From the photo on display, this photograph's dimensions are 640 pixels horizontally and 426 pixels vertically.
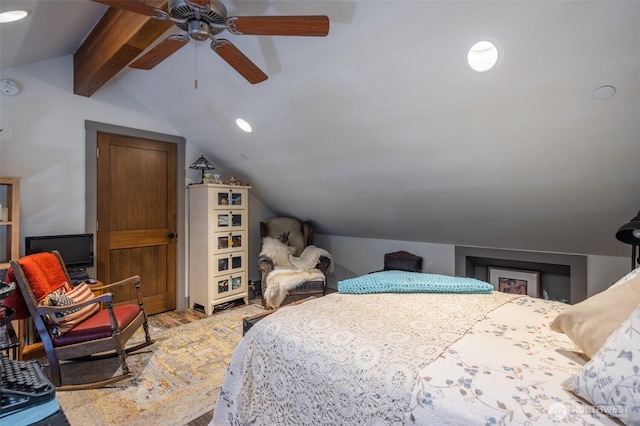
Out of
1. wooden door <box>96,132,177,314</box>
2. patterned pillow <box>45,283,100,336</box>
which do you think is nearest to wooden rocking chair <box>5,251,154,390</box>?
patterned pillow <box>45,283,100,336</box>

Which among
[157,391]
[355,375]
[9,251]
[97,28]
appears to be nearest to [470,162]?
[355,375]

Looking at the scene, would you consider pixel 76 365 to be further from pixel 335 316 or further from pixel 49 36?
pixel 49 36

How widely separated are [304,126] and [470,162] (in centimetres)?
140

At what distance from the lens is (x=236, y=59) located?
1.81 metres

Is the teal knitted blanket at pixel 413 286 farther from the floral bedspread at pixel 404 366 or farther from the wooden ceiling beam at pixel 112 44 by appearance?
the wooden ceiling beam at pixel 112 44

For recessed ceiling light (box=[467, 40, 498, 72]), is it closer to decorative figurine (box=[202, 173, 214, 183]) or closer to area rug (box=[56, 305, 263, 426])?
area rug (box=[56, 305, 263, 426])

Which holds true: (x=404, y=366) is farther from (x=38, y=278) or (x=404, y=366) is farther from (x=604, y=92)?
(x=38, y=278)

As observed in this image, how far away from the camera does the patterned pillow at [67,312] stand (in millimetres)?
2172

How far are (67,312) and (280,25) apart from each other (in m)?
2.27

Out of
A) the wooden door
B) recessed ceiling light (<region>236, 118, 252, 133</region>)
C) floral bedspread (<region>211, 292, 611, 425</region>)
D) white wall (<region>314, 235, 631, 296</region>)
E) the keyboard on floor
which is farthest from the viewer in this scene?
the wooden door

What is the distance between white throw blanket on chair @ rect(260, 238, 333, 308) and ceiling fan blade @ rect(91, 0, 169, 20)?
283 cm

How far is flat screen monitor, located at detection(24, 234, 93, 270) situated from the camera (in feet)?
8.93

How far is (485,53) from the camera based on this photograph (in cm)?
181

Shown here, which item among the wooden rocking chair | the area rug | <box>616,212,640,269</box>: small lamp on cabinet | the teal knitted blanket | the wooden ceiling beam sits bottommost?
the area rug
